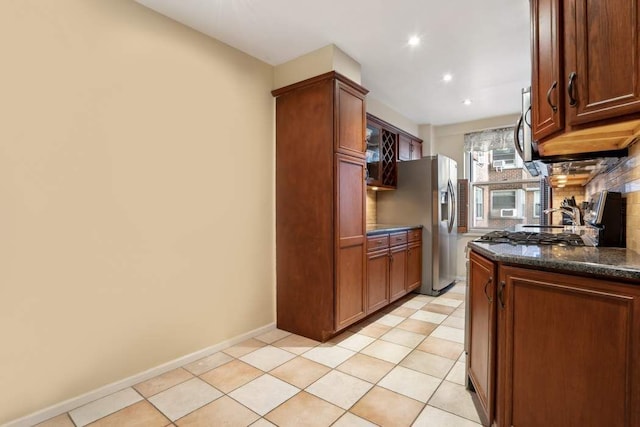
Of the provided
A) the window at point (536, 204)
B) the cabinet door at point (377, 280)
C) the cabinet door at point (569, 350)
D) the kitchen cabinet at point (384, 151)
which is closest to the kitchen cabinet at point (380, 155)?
the kitchen cabinet at point (384, 151)

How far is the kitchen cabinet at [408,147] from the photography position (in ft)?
14.8

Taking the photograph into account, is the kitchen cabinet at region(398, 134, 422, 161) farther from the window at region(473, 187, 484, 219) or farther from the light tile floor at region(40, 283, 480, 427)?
the light tile floor at region(40, 283, 480, 427)

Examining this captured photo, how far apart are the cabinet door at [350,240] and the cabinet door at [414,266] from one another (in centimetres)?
114

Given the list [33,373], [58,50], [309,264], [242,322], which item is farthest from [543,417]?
[58,50]

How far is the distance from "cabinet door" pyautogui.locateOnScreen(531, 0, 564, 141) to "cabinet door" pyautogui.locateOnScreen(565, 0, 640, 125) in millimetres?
50

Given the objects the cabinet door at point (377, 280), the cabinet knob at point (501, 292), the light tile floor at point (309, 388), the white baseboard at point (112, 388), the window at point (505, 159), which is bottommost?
the light tile floor at point (309, 388)

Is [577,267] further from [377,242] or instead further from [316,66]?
[316,66]

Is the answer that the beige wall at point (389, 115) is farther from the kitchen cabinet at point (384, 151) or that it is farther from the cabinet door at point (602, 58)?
the cabinet door at point (602, 58)

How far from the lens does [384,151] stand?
165 inches

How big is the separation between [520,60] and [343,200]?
2285mm

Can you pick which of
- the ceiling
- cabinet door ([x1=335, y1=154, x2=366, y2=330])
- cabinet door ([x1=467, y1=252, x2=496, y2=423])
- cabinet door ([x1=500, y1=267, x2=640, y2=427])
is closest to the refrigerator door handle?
the ceiling

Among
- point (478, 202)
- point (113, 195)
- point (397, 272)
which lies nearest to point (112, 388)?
point (113, 195)

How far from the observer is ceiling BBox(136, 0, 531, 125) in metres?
2.17

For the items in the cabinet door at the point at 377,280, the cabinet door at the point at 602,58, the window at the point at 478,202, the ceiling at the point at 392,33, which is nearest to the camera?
the cabinet door at the point at 602,58
